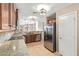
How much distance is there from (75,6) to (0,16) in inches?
36.4

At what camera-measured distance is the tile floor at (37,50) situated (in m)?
1.67

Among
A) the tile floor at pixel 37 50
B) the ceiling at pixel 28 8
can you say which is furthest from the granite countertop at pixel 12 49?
the ceiling at pixel 28 8

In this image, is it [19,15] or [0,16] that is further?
[19,15]

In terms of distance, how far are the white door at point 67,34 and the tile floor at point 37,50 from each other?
151 millimetres

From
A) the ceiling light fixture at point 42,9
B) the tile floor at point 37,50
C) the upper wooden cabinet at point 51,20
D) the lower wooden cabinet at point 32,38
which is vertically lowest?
the tile floor at point 37,50

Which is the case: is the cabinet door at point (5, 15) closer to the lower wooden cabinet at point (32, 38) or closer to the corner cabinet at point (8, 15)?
the corner cabinet at point (8, 15)

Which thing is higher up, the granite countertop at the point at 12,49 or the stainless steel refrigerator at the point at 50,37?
the stainless steel refrigerator at the point at 50,37

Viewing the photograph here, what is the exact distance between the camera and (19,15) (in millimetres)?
1678

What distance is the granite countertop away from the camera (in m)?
1.65

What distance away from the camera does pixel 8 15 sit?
1.63m

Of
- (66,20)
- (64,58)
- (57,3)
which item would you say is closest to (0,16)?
(57,3)

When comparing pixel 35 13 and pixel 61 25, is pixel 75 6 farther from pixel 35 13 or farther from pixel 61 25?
pixel 35 13

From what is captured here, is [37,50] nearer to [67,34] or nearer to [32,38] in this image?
[32,38]

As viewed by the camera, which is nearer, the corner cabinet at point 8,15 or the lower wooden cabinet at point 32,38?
the corner cabinet at point 8,15
